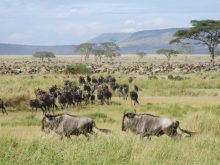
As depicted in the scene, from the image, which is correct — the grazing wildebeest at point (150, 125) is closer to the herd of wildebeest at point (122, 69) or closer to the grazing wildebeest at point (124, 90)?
the grazing wildebeest at point (124, 90)

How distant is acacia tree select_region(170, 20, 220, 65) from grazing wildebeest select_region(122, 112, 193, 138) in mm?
48722

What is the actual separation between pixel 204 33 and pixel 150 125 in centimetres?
5122

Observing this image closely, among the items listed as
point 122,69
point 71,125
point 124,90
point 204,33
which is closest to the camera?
point 71,125

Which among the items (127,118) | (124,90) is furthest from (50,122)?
Answer: (124,90)

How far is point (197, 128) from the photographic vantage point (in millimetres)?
15172

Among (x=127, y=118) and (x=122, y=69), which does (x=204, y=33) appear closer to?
(x=122, y=69)

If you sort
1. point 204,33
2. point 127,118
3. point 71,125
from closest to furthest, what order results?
1. point 71,125
2. point 127,118
3. point 204,33

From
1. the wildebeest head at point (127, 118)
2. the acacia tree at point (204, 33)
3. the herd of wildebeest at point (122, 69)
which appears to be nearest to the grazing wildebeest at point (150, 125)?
the wildebeest head at point (127, 118)

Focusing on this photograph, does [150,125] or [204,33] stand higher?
[204,33]

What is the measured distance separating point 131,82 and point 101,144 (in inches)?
1155

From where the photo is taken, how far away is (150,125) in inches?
491

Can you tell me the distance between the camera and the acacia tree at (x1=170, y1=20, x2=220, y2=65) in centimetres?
6050

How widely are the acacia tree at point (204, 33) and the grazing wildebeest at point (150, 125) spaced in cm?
4872

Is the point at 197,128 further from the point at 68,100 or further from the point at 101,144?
the point at 68,100
